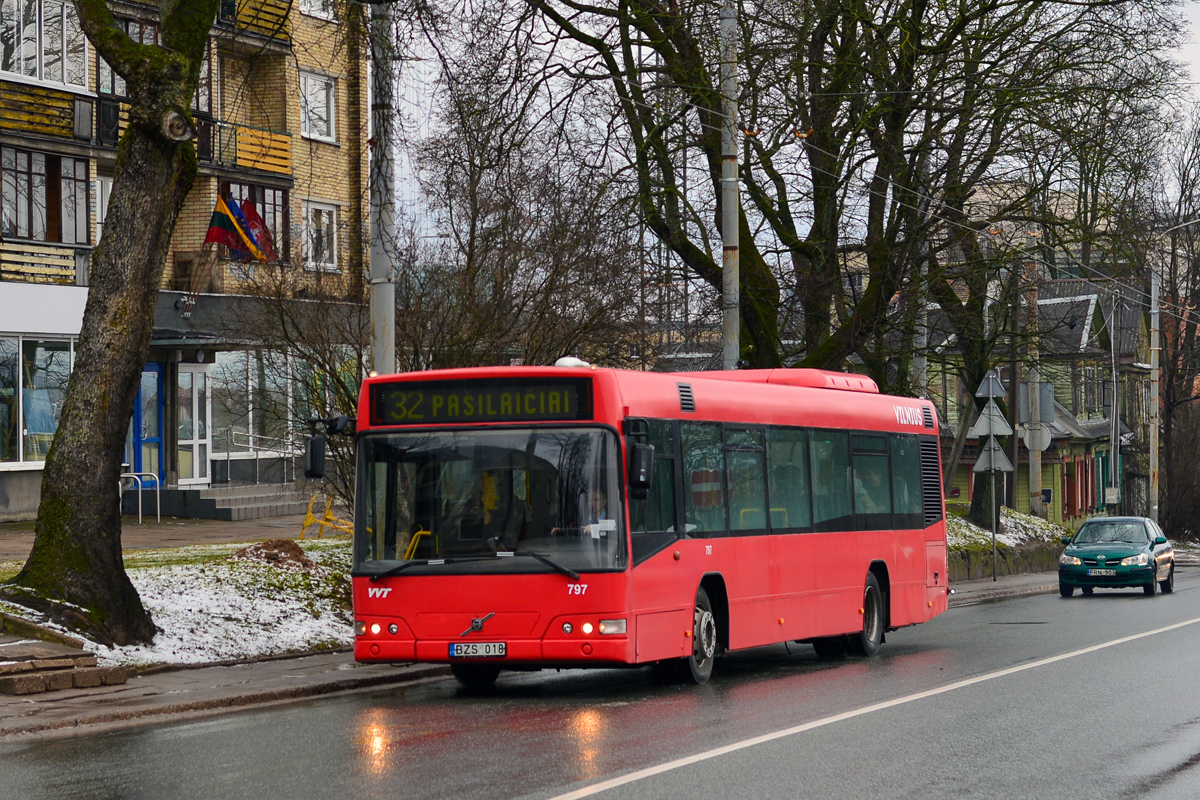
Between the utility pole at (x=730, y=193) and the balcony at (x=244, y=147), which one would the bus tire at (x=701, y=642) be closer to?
the utility pole at (x=730, y=193)

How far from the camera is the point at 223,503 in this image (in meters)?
32.1

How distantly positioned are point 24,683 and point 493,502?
13.5ft

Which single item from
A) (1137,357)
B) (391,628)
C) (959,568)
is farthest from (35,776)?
(1137,357)

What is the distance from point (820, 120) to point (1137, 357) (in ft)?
179

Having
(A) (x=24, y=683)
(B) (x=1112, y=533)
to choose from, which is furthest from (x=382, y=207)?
(B) (x=1112, y=533)

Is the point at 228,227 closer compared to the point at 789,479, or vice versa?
the point at 789,479

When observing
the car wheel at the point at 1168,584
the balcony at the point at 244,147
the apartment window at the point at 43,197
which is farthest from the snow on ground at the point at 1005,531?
the apartment window at the point at 43,197

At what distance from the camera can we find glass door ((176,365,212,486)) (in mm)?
36125

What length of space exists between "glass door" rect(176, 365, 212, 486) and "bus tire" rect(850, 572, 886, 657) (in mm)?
21610

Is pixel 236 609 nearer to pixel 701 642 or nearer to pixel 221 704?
pixel 221 704

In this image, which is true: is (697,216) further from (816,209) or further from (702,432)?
(702,432)

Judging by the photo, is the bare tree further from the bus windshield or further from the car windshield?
the car windshield

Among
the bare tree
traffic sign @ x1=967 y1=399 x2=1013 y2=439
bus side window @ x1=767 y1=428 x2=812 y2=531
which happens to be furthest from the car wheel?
the bare tree

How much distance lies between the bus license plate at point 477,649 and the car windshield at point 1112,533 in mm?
21096
